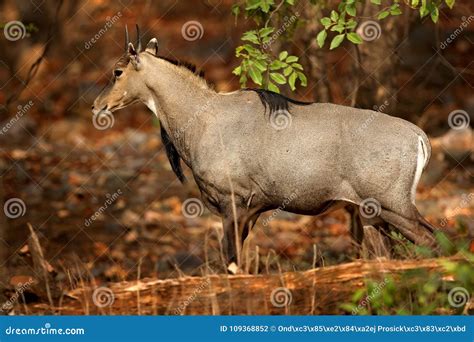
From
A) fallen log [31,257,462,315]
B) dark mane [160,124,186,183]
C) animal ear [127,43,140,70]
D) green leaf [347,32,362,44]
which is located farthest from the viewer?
dark mane [160,124,186,183]

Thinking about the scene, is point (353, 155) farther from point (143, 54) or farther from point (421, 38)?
point (421, 38)

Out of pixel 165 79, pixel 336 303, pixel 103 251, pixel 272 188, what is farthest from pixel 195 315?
pixel 103 251

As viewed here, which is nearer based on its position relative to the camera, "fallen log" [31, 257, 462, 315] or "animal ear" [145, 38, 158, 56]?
"fallen log" [31, 257, 462, 315]

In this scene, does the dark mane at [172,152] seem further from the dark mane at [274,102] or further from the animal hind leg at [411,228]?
the animal hind leg at [411,228]

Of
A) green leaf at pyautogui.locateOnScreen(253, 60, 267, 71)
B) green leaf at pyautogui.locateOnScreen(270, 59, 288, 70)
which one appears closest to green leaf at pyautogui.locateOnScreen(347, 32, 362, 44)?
green leaf at pyautogui.locateOnScreen(270, 59, 288, 70)

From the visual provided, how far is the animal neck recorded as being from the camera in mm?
11055

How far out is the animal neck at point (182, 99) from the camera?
36.3 ft

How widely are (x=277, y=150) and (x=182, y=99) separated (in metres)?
1.16

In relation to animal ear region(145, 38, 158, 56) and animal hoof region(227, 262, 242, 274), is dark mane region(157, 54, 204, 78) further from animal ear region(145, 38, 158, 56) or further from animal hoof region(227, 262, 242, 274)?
animal hoof region(227, 262, 242, 274)

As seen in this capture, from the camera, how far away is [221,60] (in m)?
24.6

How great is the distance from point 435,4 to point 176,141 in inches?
115

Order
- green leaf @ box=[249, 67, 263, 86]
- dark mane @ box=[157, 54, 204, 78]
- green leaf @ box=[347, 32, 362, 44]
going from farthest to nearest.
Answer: dark mane @ box=[157, 54, 204, 78] < green leaf @ box=[249, 67, 263, 86] < green leaf @ box=[347, 32, 362, 44]

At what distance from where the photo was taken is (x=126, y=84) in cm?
1107

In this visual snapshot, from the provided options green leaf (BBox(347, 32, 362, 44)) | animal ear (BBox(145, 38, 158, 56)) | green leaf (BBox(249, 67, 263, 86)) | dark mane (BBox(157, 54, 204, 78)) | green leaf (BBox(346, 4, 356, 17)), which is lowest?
green leaf (BBox(249, 67, 263, 86))
